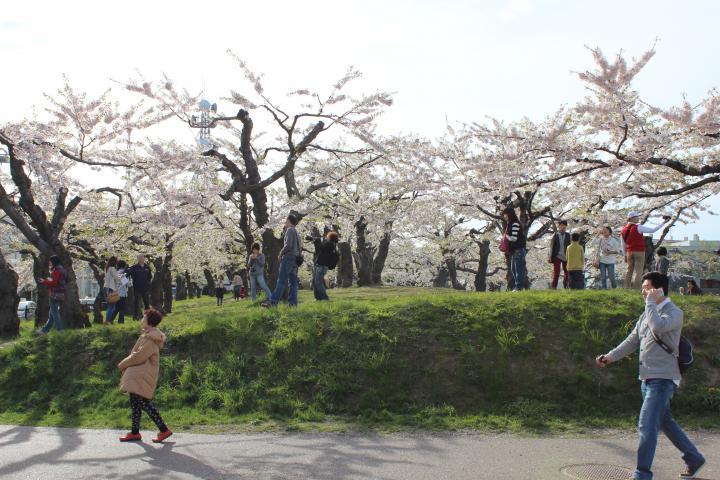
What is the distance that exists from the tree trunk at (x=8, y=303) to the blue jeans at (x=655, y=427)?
1404 cm

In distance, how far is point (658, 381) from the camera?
4.99m

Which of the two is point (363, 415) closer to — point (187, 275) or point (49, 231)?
point (49, 231)

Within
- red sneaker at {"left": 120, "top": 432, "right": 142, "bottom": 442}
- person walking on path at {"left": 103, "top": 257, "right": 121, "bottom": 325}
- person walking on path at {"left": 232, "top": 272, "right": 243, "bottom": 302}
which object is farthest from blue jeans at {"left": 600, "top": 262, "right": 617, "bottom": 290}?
person walking on path at {"left": 232, "top": 272, "right": 243, "bottom": 302}

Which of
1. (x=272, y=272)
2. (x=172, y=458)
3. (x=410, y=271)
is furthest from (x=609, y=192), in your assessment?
(x=410, y=271)

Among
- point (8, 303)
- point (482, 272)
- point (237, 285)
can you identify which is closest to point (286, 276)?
point (8, 303)

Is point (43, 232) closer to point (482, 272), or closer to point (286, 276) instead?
point (286, 276)

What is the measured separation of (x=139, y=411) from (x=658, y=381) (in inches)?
208

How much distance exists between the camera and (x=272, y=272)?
52.2ft

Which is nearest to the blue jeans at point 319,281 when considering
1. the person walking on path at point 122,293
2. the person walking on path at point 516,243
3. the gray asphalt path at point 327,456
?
the person walking on path at point 516,243

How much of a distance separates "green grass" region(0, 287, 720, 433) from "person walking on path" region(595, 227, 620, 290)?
3.46 metres

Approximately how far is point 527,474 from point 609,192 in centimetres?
1184

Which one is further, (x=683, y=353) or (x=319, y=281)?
(x=319, y=281)

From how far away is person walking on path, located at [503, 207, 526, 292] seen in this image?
39.7 feet

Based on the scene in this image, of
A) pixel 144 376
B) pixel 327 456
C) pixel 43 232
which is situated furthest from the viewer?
pixel 43 232
